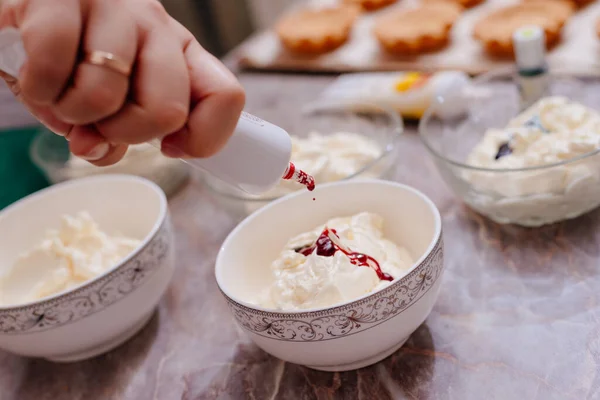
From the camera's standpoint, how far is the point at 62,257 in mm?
827

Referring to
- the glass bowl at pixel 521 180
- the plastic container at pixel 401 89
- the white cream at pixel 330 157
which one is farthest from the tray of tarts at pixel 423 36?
the white cream at pixel 330 157

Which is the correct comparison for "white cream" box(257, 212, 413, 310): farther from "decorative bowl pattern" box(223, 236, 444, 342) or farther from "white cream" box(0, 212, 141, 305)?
"white cream" box(0, 212, 141, 305)

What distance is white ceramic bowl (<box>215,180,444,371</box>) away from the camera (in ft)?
2.03

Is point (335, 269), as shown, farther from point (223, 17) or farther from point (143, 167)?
point (223, 17)

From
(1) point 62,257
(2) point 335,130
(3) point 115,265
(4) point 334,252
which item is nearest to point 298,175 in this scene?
(4) point 334,252

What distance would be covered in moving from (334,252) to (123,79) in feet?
1.14

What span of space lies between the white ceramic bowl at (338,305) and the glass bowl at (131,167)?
0.41 metres

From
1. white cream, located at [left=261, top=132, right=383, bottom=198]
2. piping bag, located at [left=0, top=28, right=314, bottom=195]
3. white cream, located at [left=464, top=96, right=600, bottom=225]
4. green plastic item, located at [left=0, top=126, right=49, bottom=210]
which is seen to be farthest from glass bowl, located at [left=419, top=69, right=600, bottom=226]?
green plastic item, located at [left=0, top=126, right=49, bottom=210]

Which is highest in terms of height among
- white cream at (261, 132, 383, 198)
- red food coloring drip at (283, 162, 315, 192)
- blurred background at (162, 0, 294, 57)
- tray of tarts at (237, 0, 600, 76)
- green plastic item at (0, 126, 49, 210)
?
red food coloring drip at (283, 162, 315, 192)

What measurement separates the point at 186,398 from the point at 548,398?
0.41 metres

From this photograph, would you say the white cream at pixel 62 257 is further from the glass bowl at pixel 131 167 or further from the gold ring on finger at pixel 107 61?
the gold ring on finger at pixel 107 61

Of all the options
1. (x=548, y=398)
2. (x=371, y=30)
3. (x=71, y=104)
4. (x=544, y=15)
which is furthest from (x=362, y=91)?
(x=71, y=104)

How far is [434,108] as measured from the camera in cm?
104

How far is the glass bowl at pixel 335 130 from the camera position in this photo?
932 millimetres
